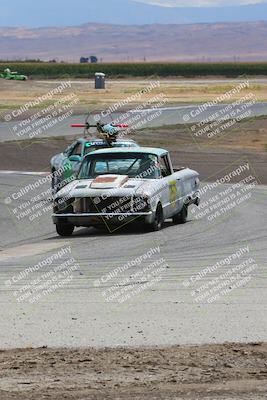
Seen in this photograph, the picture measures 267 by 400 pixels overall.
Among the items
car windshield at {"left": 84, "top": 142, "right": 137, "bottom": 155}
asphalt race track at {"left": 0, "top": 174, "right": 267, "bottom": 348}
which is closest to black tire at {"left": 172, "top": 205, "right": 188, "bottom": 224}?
asphalt race track at {"left": 0, "top": 174, "right": 267, "bottom": 348}

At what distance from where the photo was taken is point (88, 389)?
7.07 metres

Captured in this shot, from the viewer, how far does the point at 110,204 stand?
60.4ft

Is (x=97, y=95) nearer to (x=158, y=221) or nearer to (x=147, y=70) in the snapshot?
(x=158, y=221)

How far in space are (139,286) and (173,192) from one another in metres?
7.89

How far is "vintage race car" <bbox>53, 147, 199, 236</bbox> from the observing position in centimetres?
1838

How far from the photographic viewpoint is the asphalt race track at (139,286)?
9.28 meters

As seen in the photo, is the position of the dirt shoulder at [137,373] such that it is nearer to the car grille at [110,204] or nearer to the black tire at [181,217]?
the car grille at [110,204]

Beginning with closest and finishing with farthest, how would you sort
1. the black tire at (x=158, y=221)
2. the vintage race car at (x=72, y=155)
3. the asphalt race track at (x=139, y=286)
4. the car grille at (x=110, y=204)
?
1. the asphalt race track at (x=139, y=286)
2. the car grille at (x=110, y=204)
3. the black tire at (x=158, y=221)
4. the vintage race car at (x=72, y=155)

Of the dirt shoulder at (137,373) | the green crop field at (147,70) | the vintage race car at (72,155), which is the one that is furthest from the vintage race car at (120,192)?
the green crop field at (147,70)

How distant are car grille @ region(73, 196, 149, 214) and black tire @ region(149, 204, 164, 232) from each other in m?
0.37

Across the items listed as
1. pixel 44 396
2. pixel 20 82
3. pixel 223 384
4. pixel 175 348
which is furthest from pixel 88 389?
pixel 20 82

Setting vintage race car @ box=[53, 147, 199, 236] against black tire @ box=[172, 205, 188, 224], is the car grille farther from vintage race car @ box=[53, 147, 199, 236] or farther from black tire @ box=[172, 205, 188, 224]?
black tire @ box=[172, 205, 188, 224]

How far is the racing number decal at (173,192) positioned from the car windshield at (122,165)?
1.15ft

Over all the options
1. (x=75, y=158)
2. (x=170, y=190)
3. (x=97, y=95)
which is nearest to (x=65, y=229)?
(x=170, y=190)
